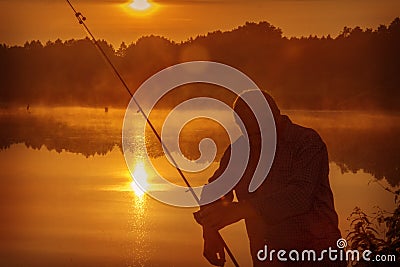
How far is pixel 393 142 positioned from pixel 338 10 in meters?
2.74

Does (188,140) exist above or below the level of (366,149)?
above

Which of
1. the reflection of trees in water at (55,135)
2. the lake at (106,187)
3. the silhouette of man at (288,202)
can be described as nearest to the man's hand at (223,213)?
the silhouette of man at (288,202)

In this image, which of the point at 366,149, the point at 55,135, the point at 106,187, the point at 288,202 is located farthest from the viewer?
the point at 55,135

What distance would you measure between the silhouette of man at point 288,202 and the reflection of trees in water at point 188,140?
715 cm

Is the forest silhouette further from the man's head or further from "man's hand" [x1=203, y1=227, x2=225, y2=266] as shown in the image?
the man's head

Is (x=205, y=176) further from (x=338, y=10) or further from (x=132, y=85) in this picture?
(x=338, y=10)

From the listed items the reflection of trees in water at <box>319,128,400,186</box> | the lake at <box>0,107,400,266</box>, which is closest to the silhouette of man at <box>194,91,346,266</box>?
the lake at <box>0,107,400,266</box>

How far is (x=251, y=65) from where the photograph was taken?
1177 cm

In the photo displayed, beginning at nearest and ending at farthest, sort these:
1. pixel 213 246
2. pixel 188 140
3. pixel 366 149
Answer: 1. pixel 213 246
2. pixel 366 149
3. pixel 188 140

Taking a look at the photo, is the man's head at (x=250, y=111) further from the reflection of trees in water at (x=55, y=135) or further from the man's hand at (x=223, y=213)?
the reflection of trees in water at (x=55, y=135)

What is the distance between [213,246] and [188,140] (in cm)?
991

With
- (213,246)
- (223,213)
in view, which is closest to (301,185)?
(223,213)

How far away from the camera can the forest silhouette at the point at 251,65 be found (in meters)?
10.6

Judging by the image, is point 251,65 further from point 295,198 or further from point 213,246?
point 295,198
